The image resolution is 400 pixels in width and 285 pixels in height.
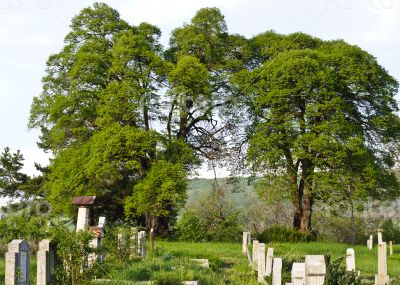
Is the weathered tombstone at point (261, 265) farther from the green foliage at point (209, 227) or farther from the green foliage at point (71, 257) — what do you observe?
the green foliage at point (209, 227)

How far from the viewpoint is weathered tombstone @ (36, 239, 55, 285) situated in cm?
1229

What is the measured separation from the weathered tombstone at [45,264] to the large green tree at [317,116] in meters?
19.3

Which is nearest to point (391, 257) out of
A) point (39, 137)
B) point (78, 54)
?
point (78, 54)

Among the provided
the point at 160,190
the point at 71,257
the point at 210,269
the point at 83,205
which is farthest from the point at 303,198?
the point at 71,257

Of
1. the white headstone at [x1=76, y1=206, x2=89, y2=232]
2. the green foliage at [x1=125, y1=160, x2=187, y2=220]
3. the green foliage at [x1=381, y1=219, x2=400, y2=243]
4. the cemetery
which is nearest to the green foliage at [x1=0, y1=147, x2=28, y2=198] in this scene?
the cemetery

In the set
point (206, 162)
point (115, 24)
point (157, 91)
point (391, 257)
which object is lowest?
point (391, 257)

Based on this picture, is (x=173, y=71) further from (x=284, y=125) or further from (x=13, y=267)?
(x=13, y=267)

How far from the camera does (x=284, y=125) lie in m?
32.0

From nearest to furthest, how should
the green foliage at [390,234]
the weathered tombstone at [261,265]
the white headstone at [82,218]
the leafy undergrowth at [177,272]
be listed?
the leafy undergrowth at [177,272] → the white headstone at [82,218] → the weathered tombstone at [261,265] → the green foliage at [390,234]

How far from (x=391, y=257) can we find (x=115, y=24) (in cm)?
1721

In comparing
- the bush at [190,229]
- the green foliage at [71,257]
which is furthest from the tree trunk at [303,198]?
the green foliage at [71,257]

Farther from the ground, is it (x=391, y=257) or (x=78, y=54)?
(x=78, y=54)

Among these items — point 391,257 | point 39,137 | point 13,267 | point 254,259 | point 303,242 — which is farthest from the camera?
point 39,137

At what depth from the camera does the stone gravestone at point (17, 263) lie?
→ 1055 centimetres
